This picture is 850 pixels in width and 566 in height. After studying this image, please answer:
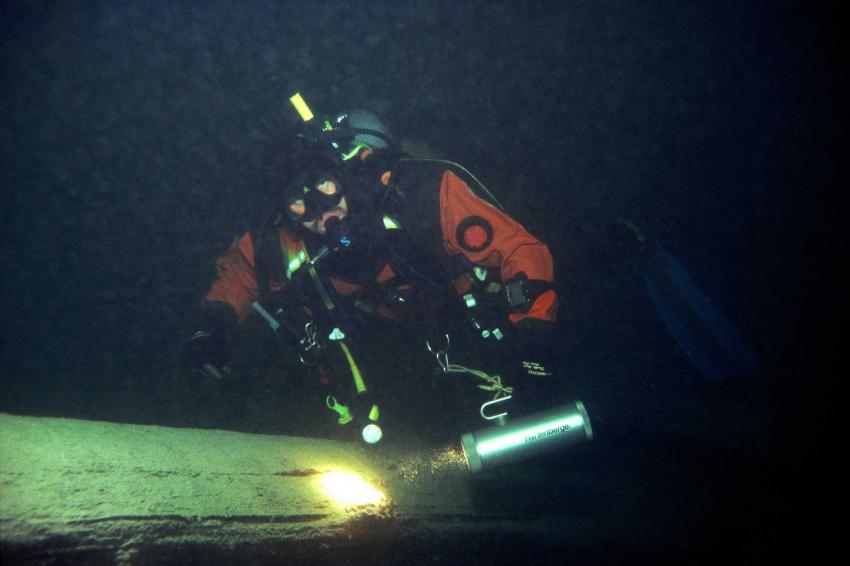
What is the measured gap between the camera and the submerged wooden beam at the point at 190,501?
41.5 inches

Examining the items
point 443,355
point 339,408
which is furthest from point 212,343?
point 443,355

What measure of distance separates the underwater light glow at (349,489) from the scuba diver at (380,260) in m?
0.66

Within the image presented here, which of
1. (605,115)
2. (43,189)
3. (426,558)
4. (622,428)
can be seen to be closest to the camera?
(426,558)

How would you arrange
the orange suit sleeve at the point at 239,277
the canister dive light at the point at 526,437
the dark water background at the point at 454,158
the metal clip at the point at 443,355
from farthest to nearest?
the dark water background at the point at 454,158
the orange suit sleeve at the point at 239,277
the metal clip at the point at 443,355
the canister dive light at the point at 526,437

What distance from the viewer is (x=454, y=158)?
4.62 metres

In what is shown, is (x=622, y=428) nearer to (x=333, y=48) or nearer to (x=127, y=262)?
(x=333, y=48)

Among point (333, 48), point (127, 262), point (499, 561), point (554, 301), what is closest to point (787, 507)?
point (554, 301)

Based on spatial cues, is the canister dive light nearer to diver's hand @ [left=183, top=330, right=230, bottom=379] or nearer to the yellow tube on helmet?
diver's hand @ [left=183, top=330, right=230, bottom=379]

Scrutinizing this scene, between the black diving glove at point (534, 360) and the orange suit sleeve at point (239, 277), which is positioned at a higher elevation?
the orange suit sleeve at point (239, 277)

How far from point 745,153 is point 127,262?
787 cm

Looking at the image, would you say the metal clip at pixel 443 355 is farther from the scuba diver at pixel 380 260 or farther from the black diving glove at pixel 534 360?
the black diving glove at pixel 534 360

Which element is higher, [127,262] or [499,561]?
[127,262]

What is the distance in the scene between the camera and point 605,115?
4625 millimetres

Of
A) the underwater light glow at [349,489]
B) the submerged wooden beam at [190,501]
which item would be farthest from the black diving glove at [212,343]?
the underwater light glow at [349,489]
